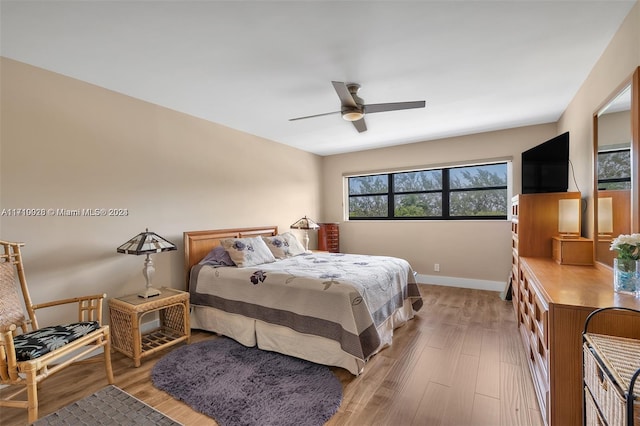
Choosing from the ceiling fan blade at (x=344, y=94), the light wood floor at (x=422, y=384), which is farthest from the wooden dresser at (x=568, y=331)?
the ceiling fan blade at (x=344, y=94)

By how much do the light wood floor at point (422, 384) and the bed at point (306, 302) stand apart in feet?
0.72

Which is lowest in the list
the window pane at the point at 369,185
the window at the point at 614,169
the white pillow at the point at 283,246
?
the white pillow at the point at 283,246

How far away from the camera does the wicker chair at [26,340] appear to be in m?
1.63

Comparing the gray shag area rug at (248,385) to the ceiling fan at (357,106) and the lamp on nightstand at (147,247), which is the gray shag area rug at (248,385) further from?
the ceiling fan at (357,106)

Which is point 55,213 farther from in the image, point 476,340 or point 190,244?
point 476,340

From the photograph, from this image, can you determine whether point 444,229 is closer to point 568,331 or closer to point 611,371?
point 568,331

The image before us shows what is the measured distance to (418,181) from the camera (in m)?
5.21

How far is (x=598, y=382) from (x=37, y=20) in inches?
138

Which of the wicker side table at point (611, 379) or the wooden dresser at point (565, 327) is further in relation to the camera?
the wooden dresser at point (565, 327)

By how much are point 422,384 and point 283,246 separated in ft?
7.89

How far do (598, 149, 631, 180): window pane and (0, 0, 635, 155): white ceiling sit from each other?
0.82m

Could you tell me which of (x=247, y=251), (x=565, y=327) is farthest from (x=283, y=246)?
(x=565, y=327)

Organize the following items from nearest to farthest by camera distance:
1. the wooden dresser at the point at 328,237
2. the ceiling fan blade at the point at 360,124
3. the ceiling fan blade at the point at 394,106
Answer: the ceiling fan blade at the point at 394,106 < the ceiling fan blade at the point at 360,124 < the wooden dresser at the point at 328,237

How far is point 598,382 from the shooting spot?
1184mm
